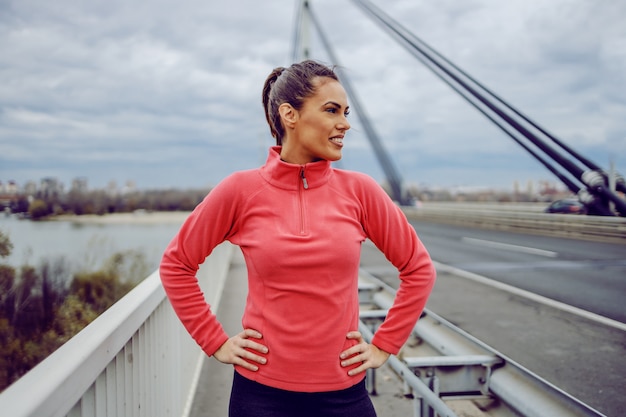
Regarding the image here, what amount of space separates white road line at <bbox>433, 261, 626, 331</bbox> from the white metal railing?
4830 millimetres

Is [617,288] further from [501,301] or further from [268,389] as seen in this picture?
[268,389]

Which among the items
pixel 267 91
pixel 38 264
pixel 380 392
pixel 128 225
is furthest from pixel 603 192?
pixel 128 225

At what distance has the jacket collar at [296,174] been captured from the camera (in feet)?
5.60

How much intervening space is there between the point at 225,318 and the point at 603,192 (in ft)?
19.0

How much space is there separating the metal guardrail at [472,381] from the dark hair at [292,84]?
1224mm

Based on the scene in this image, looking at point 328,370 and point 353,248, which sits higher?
point 353,248

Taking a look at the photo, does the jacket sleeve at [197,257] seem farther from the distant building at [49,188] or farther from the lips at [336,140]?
the distant building at [49,188]

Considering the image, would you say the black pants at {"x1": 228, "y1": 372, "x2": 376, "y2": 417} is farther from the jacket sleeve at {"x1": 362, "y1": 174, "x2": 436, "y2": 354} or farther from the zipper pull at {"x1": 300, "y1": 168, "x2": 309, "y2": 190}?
the zipper pull at {"x1": 300, "y1": 168, "x2": 309, "y2": 190}

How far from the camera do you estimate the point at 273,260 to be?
1604mm

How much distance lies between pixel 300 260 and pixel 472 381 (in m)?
1.24

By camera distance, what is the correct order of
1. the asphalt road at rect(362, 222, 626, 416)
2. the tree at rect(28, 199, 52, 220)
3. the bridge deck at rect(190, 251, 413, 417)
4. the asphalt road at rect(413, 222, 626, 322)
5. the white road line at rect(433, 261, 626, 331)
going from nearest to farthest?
the bridge deck at rect(190, 251, 413, 417), the asphalt road at rect(362, 222, 626, 416), the tree at rect(28, 199, 52, 220), the white road line at rect(433, 261, 626, 331), the asphalt road at rect(413, 222, 626, 322)

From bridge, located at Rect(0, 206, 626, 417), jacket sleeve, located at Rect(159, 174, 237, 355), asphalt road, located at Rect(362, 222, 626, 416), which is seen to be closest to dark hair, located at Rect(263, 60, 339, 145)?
jacket sleeve, located at Rect(159, 174, 237, 355)

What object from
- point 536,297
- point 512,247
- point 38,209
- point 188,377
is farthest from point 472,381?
point 512,247

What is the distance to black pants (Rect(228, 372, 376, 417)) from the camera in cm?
162
